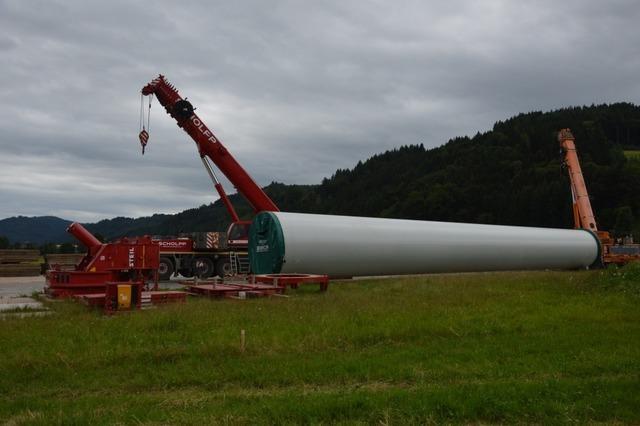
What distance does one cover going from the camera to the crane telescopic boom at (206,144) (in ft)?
75.7

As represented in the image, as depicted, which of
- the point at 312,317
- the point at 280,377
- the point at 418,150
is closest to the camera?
the point at 280,377

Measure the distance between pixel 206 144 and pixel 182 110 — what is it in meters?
1.61

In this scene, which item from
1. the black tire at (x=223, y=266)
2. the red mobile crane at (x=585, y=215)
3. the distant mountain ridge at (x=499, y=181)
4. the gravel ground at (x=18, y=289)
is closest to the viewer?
the gravel ground at (x=18, y=289)

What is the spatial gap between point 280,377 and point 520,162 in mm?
80733

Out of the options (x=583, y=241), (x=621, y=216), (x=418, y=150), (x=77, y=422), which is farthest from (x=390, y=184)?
(x=77, y=422)

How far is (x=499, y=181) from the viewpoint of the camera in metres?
81.1

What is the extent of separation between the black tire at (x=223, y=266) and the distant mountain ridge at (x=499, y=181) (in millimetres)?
19818

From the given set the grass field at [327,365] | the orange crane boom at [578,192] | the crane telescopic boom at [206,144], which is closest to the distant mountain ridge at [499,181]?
the orange crane boom at [578,192]

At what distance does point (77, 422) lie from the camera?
16.8 ft

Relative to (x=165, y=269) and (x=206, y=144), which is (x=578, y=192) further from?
(x=165, y=269)

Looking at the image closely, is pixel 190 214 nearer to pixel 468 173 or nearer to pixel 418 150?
pixel 418 150

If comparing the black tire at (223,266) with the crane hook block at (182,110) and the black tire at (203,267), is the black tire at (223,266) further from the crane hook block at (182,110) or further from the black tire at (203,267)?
the crane hook block at (182,110)

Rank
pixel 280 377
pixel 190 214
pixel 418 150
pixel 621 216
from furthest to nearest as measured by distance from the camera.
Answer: pixel 190 214 → pixel 418 150 → pixel 621 216 → pixel 280 377

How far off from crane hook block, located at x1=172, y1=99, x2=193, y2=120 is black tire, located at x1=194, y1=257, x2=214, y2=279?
5.87m
